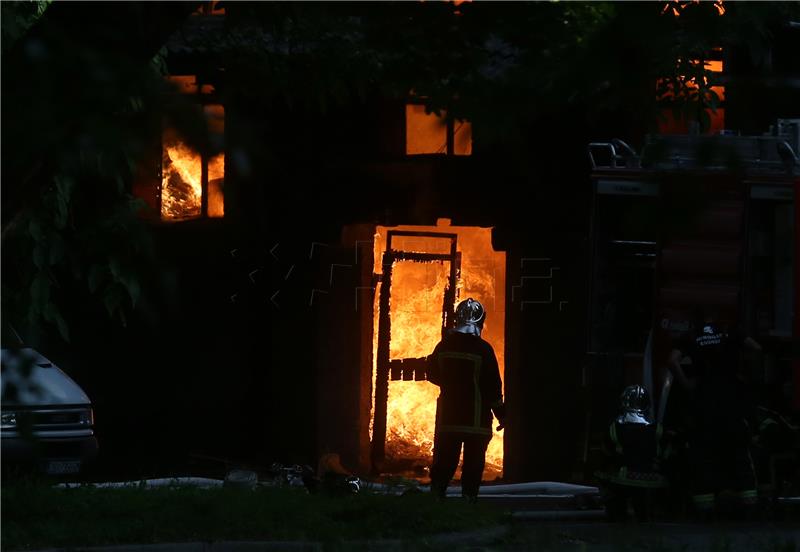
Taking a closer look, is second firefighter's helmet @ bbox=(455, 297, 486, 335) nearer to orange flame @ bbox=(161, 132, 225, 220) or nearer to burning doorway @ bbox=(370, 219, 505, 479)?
burning doorway @ bbox=(370, 219, 505, 479)

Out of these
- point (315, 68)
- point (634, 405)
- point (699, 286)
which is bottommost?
point (634, 405)

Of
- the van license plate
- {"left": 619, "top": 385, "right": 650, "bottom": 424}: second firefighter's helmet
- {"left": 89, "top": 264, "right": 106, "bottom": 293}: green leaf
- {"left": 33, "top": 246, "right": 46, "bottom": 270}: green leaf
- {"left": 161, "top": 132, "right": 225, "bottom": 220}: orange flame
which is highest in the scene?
{"left": 161, "top": 132, "right": 225, "bottom": 220}: orange flame

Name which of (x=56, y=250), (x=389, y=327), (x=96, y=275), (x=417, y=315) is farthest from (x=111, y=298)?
(x=417, y=315)

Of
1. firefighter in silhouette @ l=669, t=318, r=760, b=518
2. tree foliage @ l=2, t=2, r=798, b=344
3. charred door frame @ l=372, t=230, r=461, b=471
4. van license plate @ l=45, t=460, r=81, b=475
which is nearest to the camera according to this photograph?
tree foliage @ l=2, t=2, r=798, b=344

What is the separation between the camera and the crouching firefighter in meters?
12.1

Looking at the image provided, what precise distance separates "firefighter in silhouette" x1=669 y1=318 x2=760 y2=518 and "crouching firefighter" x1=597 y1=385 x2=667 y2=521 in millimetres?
334

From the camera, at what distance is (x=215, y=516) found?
33.0 feet

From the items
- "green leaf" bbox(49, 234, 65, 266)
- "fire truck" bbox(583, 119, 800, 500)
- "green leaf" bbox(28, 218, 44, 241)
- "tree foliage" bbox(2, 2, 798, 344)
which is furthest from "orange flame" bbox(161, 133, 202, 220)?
"tree foliage" bbox(2, 2, 798, 344)

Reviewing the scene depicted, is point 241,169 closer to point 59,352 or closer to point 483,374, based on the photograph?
point 483,374

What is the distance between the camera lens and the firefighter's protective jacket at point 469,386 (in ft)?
40.3

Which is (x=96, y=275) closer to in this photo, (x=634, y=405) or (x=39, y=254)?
(x=39, y=254)

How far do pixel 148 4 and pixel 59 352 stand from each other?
12.6 metres

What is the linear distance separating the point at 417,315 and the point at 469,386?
217 inches

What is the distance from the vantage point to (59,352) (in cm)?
1828
